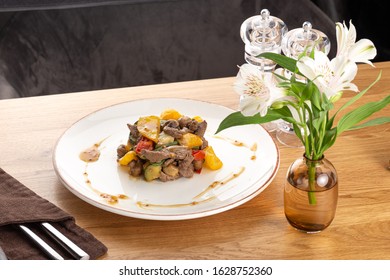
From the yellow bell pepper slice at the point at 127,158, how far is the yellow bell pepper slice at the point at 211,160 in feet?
0.49

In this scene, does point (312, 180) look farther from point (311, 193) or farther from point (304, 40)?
point (304, 40)

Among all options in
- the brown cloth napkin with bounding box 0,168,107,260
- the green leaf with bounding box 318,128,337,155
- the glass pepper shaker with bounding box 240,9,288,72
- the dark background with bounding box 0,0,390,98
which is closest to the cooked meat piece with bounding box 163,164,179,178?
the brown cloth napkin with bounding box 0,168,107,260

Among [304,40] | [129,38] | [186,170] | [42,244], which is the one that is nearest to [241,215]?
[186,170]

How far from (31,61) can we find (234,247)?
186cm

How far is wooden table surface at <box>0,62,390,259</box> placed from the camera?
1249mm

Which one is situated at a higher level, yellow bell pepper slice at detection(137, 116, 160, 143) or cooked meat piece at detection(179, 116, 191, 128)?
yellow bell pepper slice at detection(137, 116, 160, 143)

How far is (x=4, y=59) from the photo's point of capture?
2881 millimetres

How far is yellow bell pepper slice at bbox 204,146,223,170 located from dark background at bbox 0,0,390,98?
1.50 m

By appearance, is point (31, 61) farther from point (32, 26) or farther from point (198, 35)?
point (198, 35)

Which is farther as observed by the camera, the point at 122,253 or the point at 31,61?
the point at 31,61

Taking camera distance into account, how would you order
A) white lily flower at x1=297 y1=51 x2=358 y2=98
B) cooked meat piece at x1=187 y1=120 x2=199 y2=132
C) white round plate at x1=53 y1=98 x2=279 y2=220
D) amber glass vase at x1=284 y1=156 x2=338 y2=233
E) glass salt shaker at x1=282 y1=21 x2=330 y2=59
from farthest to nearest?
glass salt shaker at x1=282 y1=21 x2=330 y2=59 → cooked meat piece at x1=187 y1=120 x2=199 y2=132 → white round plate at x1=53 y1=98 x2=279 y2=220 → amber glass vase at x1=284 y1=156 x2=338 y2=233 → white lily flower at x1=297 y1=51 x2=358 y2=98

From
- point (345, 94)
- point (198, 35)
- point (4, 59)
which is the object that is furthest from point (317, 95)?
point (4, 59)

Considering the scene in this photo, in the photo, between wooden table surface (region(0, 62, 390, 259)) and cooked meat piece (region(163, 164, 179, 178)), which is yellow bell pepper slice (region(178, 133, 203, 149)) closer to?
cooked meat piece (region(163, 164, 179, 178))

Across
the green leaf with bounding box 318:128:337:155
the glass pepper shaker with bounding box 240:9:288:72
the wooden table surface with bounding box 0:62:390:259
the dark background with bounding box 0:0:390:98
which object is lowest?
the dark background with bounding box 0:0:390:98
